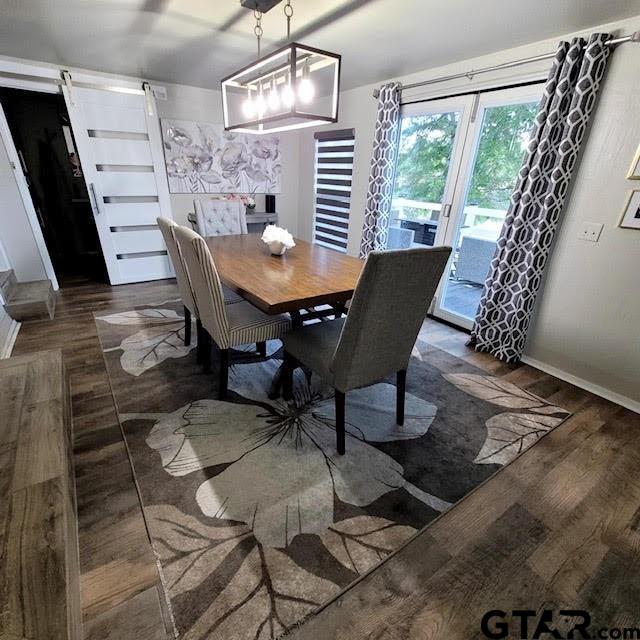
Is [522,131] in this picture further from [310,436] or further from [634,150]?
[310,436]

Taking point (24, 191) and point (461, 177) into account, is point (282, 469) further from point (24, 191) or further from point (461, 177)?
point (24, 191)

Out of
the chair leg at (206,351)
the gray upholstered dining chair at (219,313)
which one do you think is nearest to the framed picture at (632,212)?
the gray upholstered dining chair at (219,313)

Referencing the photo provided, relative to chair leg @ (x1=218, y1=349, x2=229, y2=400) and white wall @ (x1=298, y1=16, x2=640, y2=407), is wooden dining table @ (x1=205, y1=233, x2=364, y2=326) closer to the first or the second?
chair leg @ (x1=218, y1=349, x2=229, y2=400)

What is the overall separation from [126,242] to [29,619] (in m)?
3.85

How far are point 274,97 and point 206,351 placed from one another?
1.67 m

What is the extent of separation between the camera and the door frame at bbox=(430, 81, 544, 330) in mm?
2387

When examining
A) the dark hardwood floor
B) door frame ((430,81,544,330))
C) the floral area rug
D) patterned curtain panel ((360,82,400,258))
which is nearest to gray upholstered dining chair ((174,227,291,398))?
the floral area rug

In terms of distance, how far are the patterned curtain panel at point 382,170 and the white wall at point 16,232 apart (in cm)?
354

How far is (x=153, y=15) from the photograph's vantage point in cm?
207

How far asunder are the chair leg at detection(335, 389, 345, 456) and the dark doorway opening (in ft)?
12.4

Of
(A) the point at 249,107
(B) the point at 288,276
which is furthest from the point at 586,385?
(A) the point at 249,107

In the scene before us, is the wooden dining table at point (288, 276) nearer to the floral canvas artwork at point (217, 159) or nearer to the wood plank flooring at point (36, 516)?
the wood plank flooring at point (36, 516)

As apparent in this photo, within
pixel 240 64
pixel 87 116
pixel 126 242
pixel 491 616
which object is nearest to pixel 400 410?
pixel 491 616

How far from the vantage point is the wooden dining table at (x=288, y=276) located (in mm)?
1687
